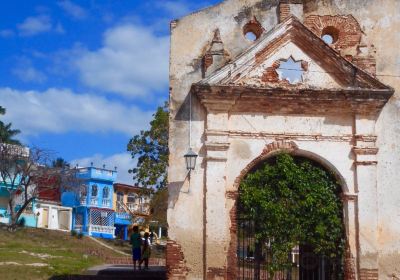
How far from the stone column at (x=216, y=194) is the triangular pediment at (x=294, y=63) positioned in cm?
76

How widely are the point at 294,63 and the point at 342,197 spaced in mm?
2853

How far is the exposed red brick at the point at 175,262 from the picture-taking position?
436 inches

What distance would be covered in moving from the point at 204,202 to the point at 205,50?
3.11 m

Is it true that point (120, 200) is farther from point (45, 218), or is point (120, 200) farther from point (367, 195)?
point (367, 195)

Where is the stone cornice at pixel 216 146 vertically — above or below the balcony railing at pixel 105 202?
below

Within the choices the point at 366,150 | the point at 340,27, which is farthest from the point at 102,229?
the point at 366,150

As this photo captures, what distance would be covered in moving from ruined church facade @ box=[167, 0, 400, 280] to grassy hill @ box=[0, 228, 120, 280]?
568 cm

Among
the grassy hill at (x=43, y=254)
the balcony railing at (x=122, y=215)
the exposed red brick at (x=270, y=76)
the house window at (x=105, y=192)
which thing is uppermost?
the house window at (x=105, y=192)

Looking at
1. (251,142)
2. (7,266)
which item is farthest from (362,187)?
(7,266)

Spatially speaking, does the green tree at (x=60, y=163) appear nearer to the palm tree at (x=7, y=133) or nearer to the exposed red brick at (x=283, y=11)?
the palm tree at (x=7, y=133)

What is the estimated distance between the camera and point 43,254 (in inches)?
897

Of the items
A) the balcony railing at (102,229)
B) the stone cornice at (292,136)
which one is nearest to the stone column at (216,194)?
the stone cornice at (292,136)

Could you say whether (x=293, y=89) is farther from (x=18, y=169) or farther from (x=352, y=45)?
(x=18, y=169)

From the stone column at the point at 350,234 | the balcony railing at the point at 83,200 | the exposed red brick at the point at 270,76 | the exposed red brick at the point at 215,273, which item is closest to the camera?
the exposed red brick at the point at 215,273
